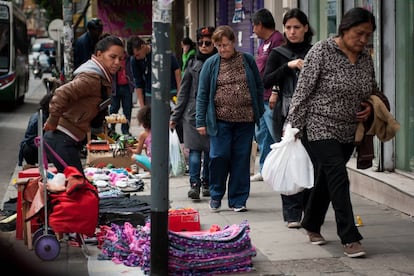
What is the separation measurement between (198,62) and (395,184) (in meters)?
2.29

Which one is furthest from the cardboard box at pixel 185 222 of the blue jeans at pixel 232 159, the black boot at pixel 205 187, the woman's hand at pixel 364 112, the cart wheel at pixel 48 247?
the black boot at pixel 205 187

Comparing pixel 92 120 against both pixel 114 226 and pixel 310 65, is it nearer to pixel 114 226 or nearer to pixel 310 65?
pixel 114 226

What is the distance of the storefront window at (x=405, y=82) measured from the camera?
817 centimetres

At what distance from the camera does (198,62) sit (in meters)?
8.66

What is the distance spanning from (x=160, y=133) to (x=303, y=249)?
156 centimetres

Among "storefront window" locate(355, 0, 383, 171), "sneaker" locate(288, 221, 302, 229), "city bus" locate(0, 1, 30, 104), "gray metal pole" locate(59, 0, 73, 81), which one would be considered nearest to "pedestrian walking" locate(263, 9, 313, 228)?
"sneaker" locate(288, 221, 302, 229)

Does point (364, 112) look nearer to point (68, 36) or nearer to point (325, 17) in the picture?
point (325, 17)

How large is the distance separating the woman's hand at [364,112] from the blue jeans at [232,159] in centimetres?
183

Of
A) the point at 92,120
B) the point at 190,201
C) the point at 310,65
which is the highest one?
the point at 310,65

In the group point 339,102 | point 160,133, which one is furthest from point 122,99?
point 160,133

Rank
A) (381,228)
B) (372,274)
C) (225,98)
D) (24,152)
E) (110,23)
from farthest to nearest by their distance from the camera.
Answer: (110,23) → (24,152) → (225,98) → (381,228) → (372,274)

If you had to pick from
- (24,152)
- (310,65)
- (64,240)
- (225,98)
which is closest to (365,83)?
(310,65)

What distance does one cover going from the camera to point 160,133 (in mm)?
5398

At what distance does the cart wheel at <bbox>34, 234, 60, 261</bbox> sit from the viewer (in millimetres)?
5953
